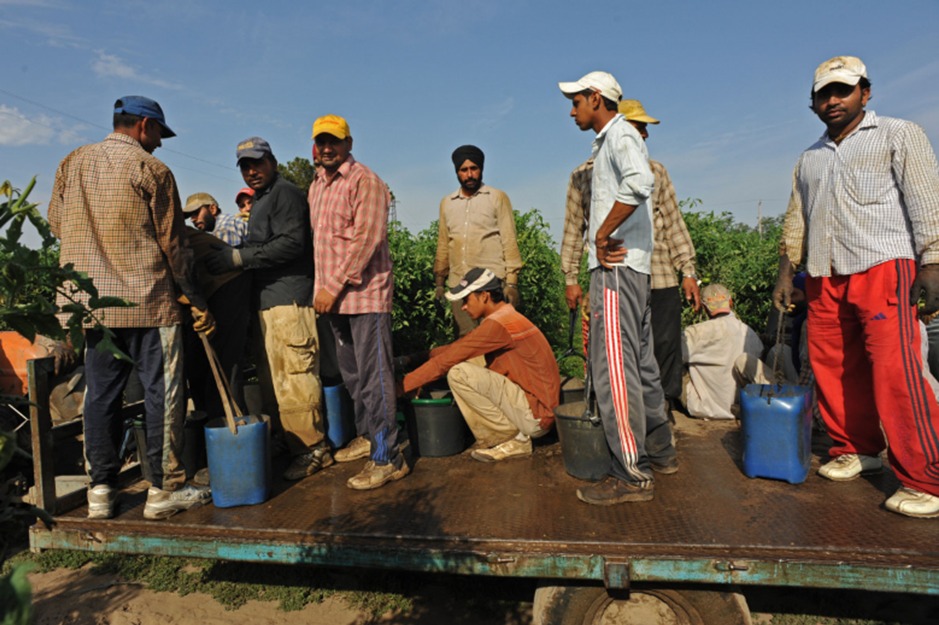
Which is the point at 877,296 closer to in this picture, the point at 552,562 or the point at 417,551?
the point at 552,562

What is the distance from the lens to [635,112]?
184 inches

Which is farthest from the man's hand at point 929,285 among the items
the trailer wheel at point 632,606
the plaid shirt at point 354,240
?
the plaid shirt at point 354,240

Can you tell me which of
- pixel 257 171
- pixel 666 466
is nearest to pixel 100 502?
pixel 257 171

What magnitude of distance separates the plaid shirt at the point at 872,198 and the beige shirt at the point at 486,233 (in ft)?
8.38

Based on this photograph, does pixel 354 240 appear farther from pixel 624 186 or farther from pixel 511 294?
pixel 511 294

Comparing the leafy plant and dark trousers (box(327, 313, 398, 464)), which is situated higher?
the leafy plant

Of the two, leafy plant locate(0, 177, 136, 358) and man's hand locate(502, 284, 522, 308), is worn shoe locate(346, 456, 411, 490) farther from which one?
leafy plant locate(0, 177, 136, 358)

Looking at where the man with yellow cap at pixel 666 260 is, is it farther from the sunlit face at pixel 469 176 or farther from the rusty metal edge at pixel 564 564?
the rusty metal edge at pixel 564 564

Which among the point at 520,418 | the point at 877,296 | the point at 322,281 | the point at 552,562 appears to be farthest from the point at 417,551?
the point at 877,296

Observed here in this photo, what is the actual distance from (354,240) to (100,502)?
1958 millimetres

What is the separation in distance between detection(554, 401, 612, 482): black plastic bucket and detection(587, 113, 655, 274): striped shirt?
0.88 meters

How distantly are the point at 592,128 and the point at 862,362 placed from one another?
1.99 m

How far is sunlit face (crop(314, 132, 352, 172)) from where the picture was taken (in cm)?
387

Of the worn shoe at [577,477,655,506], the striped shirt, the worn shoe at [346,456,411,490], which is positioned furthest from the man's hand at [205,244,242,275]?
the worn shoe at [577,477,655,506]
